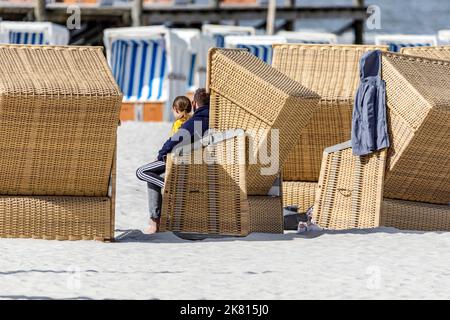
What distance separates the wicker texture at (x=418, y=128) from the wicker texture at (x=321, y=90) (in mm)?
836

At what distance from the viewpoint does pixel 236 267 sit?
24.1 ft

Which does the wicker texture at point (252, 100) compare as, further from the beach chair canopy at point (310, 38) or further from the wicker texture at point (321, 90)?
the beach chair canopy at point (310, 38)

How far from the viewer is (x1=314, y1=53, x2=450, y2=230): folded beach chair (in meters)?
8.69

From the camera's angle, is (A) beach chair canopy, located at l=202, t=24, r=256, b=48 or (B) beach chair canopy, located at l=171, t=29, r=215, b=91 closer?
(B) beach chair canopy, located at l=171, t=29, r=215, b=91

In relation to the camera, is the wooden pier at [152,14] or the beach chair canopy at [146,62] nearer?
the beach chair canopy at [146,62]

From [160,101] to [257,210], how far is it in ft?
37.9

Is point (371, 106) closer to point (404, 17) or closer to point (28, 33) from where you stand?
point (28, 33)

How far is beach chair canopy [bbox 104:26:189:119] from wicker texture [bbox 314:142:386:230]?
1119 cm

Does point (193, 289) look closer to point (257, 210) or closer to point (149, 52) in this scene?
point (257, 210)

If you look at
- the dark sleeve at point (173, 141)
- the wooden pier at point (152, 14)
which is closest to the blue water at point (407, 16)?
the wooden pier at point (152, 14)

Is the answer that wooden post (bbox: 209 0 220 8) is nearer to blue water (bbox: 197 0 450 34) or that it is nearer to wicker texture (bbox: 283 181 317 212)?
wicker texture (bbox: 283 181 317 212)

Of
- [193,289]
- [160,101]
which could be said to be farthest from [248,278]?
[160,101]

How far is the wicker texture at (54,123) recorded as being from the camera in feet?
26.4

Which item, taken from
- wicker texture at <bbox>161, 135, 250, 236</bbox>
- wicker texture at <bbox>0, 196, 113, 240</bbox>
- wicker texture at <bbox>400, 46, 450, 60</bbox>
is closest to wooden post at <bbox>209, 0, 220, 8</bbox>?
wicker texture at <bbox>400, 46, 450, 60</bbox>
